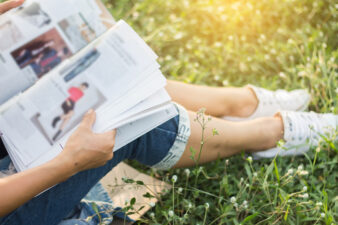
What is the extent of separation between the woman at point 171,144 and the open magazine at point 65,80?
0.06 m

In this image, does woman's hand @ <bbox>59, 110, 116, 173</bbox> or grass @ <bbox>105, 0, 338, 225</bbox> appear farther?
grass @ <bbox>105, 0, 338, 225</bbox>

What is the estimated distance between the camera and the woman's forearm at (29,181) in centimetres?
88

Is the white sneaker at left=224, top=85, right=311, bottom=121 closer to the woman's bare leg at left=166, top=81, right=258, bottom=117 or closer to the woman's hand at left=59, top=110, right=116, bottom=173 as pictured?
the woman's bare leg at left=166, top=81, right=258, bottom=117

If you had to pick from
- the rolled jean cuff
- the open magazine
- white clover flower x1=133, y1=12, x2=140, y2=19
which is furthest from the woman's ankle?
white clover flower x1=133, y1=12, x2=140, y2=19

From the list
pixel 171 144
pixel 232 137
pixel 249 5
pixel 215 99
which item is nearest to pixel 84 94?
pixel 171 144

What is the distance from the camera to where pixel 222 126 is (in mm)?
1350

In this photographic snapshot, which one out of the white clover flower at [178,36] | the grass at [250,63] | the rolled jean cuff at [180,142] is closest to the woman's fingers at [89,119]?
the rolled jean cuff at [180,142]

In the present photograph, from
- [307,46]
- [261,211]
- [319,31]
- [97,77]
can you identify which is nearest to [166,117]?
[97,77]

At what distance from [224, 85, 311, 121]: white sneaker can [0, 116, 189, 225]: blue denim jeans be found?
54 centimetres

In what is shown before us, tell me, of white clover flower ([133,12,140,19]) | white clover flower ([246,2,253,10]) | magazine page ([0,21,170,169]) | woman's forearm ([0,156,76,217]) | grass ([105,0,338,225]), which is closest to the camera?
woman's forearm ([0,156,76,217])

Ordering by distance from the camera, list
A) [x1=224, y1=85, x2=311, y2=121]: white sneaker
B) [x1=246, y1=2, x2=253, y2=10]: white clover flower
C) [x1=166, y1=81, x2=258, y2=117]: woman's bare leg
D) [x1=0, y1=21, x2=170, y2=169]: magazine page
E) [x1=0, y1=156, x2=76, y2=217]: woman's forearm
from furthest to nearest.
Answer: [x1=246, y1=2, x2=253, y2=10]: white clover flower
[x1=224, y1=85, x2=311, y2=121]: white sneaker
[x1=166, y1=81, x2=258, y2=117]: woman's bare leg
[x1=0, y1=21, x2=170, y2=169]: magazine page
[x1=0, y1=156, x2=76, y2=217]: woman's forearm

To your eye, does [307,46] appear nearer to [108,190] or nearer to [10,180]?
[108,190]

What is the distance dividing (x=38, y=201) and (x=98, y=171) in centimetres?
19

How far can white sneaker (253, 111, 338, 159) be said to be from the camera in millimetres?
1467
